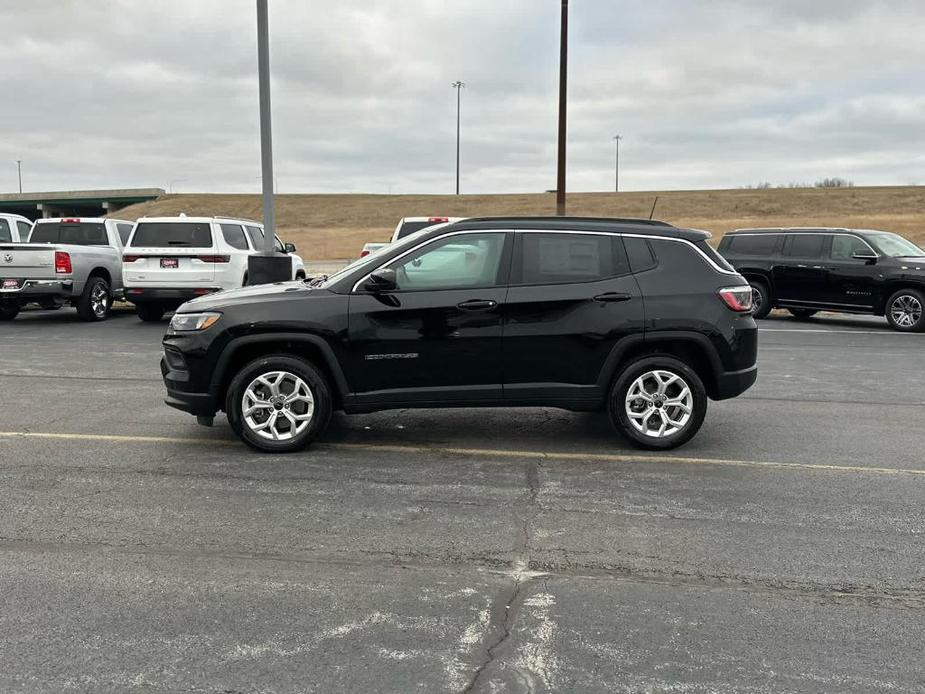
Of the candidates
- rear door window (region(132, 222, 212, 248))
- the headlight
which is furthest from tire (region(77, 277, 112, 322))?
the headlight

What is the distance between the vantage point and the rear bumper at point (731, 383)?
6246mm

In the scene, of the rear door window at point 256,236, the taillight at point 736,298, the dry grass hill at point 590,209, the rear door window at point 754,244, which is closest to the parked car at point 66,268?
the rear door window at point 256,236

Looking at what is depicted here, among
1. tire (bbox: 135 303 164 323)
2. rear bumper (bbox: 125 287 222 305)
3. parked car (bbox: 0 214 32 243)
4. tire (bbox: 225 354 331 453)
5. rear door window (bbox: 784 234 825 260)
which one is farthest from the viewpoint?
parked car (bbox: 0 214 32 243)

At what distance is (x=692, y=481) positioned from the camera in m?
5.49

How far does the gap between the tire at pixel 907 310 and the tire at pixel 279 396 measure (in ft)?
40.9

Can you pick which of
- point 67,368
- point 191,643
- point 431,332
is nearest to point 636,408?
point 431,332

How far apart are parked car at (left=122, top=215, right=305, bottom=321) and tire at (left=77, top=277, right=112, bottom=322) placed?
1.17 meters

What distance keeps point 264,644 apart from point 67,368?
7.74 meters

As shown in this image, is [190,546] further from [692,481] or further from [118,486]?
[692,481]

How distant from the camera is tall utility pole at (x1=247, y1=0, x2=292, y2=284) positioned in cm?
1405

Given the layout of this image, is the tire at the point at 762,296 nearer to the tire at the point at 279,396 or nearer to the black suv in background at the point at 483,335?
the black suv in background at the point at 483,335

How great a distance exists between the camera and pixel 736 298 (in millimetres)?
6238

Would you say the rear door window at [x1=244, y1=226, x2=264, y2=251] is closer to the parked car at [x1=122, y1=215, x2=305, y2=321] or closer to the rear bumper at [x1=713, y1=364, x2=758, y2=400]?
the parked car at [x1=122, y1=215, x2=305, y2=321]

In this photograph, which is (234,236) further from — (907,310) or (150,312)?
(907,310)
